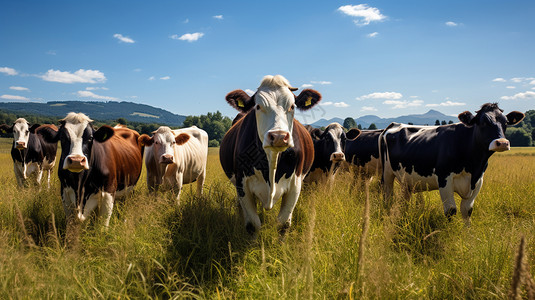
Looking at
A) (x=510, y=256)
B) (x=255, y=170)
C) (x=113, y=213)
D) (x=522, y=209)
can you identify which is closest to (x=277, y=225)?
(x=255, y=170)

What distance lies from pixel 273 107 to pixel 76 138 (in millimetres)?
2693

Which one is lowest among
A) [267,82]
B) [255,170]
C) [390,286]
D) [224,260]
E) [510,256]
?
[224,260]

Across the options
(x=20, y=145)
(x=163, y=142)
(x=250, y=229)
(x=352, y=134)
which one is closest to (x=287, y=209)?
(x=250, y=229)

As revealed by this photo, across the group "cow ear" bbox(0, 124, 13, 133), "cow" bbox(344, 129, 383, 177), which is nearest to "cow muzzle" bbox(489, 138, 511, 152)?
"cow" bbox(344, 129, 383, 177)

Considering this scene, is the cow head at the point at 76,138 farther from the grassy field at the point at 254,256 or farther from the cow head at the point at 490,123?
the cow head at the point at 490,123

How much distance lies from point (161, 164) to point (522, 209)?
6932 mm

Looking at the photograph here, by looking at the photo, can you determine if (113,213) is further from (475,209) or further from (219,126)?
(219,126)

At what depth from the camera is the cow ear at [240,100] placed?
400 cm

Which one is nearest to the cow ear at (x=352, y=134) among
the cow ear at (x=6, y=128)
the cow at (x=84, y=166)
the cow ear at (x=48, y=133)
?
the cow at (x=84, y=166)

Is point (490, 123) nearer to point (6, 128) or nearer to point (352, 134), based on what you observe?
point (352, 134)

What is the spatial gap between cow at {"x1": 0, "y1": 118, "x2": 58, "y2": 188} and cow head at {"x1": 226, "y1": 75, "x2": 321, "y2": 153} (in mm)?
6978

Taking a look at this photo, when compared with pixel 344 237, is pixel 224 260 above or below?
below

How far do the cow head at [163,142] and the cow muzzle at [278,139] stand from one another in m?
3.44

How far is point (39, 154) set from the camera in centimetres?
911
